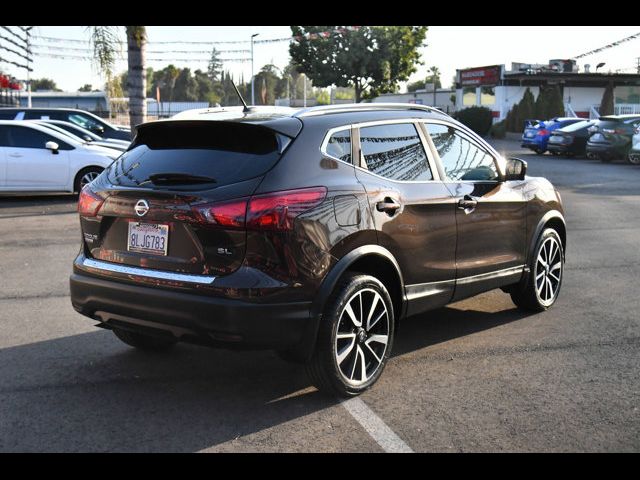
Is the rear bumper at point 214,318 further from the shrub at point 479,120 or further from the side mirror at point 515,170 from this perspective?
the shrub at point 479,120

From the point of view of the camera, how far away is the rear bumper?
4.21 metres

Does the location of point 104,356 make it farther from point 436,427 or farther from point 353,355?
point 436,427

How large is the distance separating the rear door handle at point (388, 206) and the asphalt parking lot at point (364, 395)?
108cm

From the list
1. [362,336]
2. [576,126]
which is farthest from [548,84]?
[362,336]

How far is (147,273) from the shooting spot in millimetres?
4484

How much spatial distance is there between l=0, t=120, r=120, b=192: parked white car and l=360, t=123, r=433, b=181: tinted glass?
34.3ft

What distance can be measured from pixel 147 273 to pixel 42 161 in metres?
11.4

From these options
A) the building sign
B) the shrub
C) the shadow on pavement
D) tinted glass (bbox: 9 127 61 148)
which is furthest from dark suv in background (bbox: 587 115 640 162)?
the building sign

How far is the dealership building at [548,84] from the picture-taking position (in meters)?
56.0

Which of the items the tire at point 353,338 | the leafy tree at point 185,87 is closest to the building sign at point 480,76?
the tire at point 353,338

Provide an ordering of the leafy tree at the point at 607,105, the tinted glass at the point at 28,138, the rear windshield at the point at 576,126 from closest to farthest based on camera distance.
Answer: the tinted glass at the point at 28,138, the rear windshield at the point at 576,126, the leafy tree at the point at 607,105

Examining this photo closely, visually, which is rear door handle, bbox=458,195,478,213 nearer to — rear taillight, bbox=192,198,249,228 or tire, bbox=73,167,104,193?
rear taillight, bbox=192,198,249,228
